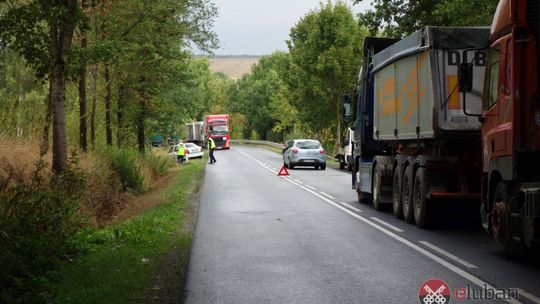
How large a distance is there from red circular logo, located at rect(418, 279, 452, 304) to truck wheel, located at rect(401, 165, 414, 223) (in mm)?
5724

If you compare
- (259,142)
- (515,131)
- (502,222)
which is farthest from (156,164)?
(259,142)

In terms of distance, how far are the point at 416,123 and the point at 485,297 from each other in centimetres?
660

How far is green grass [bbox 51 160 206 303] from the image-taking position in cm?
713

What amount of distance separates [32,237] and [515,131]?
22.0ft

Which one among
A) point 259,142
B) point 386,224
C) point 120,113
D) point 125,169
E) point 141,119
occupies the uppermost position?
point 120,113

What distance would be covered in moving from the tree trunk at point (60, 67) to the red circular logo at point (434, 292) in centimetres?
848

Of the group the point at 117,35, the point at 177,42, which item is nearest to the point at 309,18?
the point at 177,42

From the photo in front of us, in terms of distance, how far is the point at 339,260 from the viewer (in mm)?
9539

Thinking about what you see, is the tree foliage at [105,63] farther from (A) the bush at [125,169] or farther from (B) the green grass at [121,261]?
(B) the green grass at [121,261]

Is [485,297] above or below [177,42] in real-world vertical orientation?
below

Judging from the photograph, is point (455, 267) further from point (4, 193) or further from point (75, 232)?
point (4, 193)

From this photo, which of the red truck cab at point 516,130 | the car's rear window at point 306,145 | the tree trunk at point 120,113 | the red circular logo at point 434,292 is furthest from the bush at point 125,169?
the red circular logo at point 434,292

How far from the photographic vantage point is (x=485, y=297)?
23.4 feet

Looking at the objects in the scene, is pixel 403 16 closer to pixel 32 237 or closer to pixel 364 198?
pixel 364 198
